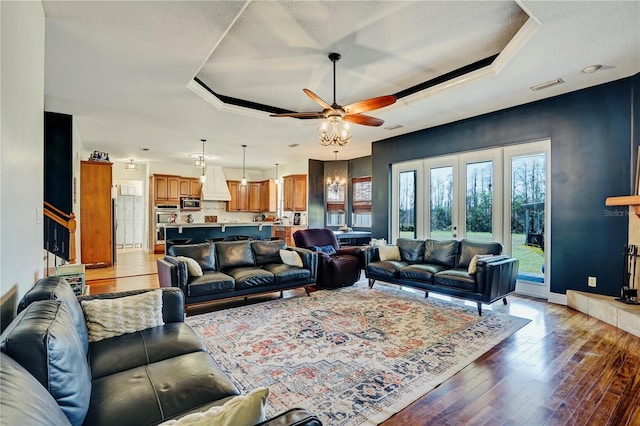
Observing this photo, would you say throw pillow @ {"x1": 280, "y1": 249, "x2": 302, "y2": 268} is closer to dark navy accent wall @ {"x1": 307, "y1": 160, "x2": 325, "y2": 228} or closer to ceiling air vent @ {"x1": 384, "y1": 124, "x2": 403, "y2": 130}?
ceiling air vent @ {"x1": 384, "y1": 124, "x2": 403, "y2": 130}

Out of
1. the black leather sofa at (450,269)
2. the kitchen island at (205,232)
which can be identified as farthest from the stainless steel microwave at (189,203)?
the black leather sofa at (450,269)

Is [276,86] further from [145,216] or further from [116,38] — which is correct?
[145,216]

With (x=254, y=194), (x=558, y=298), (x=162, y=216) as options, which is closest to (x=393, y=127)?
(x=558, y=298)

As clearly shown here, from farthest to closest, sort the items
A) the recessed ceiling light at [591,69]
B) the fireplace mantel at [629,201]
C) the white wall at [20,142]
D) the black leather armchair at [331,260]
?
the black leather armchair at [331,260] → the recessed ceiling light at [591,69] → the fireplace mantel at [629,201] → the white wall at [20,142]

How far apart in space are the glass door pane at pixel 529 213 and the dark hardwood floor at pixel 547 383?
47.8 inches

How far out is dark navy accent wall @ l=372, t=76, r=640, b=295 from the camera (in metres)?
3.83

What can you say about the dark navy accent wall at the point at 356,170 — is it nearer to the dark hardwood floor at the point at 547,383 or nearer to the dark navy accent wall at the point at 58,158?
the dark hardwood floor at the point at 547,383

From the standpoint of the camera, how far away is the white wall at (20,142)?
1.62 m

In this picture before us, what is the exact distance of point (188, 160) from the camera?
9.36 metres

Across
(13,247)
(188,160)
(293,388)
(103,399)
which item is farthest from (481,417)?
(188,160)

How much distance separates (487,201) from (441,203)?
835 millimetres

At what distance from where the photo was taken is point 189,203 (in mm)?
9969

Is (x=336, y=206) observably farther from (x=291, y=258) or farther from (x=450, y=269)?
(x=450, y=269)

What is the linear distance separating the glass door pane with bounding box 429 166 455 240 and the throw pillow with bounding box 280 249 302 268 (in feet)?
9.10
